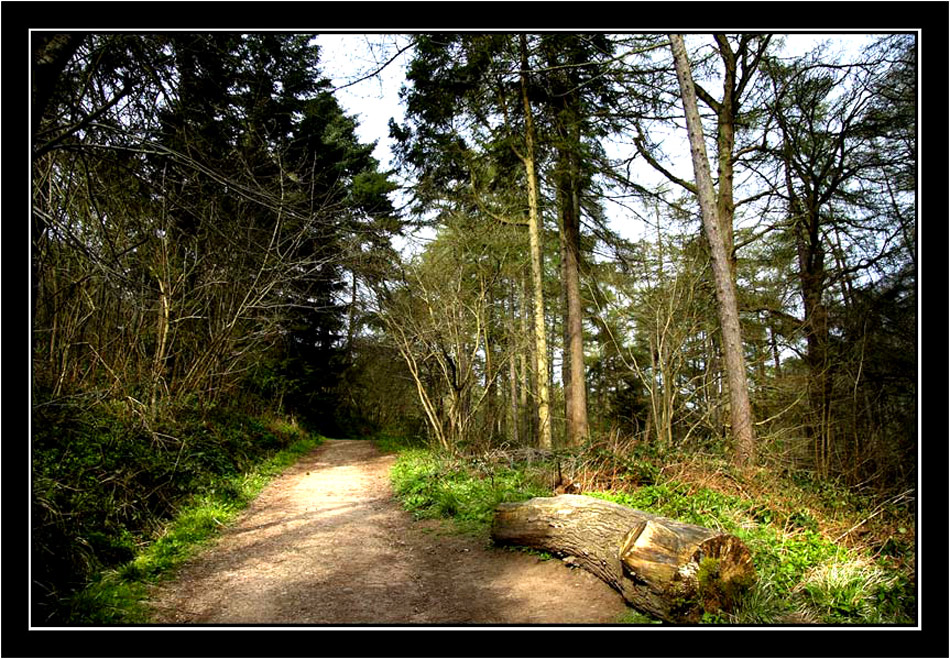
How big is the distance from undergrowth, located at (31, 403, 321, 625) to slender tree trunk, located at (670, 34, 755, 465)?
7.10m

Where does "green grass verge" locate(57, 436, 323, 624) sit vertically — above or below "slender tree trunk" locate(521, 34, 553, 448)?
below

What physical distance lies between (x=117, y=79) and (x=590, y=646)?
4.80 meters

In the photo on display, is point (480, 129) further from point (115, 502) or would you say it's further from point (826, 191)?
point (115, 502)

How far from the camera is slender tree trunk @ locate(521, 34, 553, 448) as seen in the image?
10984 millimetres

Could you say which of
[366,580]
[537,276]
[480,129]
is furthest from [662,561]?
[480,129]

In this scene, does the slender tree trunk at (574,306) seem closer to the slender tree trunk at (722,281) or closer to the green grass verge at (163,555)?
the slender tree trunk at (722,281)

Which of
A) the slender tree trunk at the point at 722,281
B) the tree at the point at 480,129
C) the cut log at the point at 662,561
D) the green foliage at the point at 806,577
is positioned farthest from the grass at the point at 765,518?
the tree at the point at 480,129

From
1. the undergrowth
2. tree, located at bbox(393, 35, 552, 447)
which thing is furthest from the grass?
tree, located at bbox(393, 35, 552, 447)

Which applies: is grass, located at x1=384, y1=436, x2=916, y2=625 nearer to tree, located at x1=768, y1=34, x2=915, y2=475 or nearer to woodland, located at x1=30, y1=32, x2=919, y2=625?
woodland, located at x1=30, y1=32, x2=919, y2=625

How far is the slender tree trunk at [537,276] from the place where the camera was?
10984 mm

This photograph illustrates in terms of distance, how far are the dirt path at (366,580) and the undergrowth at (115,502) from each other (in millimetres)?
362

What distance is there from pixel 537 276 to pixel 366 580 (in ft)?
27.3

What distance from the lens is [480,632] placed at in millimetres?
2498
